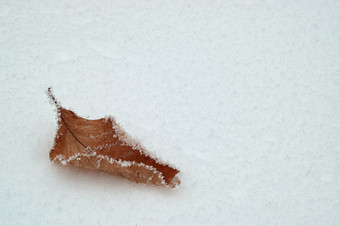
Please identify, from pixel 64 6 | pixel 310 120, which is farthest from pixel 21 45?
pixel 310 120

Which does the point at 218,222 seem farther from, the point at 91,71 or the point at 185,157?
the point at 91,71

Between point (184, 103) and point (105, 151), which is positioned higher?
point (184, 103)

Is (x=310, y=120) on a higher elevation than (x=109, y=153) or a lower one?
higher
